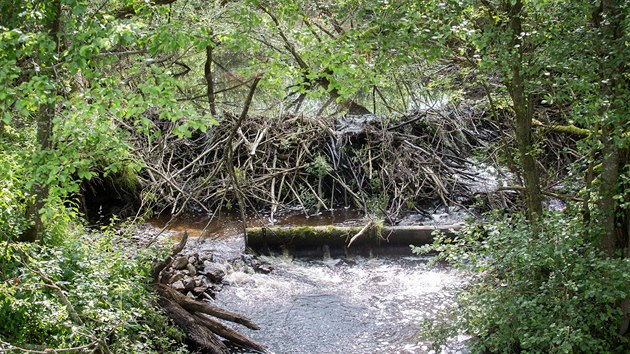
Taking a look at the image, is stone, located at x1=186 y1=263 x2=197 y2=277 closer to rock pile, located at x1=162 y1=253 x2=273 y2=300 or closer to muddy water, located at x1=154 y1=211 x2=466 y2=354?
rock pile, located at x1=162 y1=253 x2=273 y2=300

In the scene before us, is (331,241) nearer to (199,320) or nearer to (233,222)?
(233,222)

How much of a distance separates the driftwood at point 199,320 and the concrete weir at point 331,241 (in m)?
2.47

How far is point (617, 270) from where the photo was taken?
13.7 feet

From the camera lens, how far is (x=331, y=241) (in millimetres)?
8734

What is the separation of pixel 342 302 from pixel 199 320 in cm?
195

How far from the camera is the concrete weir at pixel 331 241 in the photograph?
8.71 meters

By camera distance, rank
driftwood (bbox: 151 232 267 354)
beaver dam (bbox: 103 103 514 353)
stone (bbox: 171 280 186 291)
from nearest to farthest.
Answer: driftwood (bbox: 151 232 267 354)
beaver dam (bbox: 103 103 514 353)
stone (bbox: 171 280 186 291)

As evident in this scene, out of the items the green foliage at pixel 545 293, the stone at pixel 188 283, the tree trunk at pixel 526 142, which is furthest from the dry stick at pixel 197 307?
the tree trunk at pixel 526 142

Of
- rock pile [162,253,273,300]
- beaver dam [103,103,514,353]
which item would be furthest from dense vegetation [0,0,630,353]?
rock pile [162,253,273,300]

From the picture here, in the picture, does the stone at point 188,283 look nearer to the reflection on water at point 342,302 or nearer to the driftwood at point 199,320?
the reflection on water at point 342,302

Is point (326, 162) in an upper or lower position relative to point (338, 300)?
upper

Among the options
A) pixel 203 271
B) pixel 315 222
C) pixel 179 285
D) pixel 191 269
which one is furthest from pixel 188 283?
pixel 315 222

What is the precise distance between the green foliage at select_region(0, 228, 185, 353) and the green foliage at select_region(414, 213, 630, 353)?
8.16 feet

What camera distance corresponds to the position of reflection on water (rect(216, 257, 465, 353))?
246 inches
